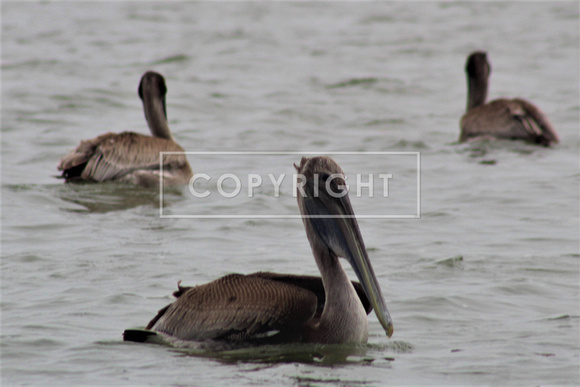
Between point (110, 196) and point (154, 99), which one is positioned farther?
point (154, 99)

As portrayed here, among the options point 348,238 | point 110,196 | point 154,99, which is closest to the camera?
point 348,238

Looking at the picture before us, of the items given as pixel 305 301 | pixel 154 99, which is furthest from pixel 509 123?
pixel 305 301

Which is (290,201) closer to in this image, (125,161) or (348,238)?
(125,161)

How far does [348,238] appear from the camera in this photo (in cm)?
488

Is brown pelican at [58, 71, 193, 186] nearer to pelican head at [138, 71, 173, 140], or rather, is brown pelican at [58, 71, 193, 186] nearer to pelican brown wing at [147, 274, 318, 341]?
pelican head at [138, 71, 173, 140]

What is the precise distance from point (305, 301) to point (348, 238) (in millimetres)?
375

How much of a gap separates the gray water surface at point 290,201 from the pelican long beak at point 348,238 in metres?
0.32

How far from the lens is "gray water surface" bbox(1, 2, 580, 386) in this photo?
4.88 meters

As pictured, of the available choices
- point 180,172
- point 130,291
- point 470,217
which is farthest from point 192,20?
point 130,291

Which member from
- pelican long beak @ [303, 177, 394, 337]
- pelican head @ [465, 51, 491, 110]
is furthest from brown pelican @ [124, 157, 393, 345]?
pelican head @ [465, 51, 491, 110]

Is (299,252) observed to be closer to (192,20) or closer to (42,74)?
(42,74)

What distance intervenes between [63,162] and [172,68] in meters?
7.34

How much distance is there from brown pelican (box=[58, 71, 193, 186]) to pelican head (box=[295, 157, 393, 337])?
4.55 meters

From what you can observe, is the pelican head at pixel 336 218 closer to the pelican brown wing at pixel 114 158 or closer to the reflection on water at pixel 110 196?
the reflection on water at pixel 110 196
